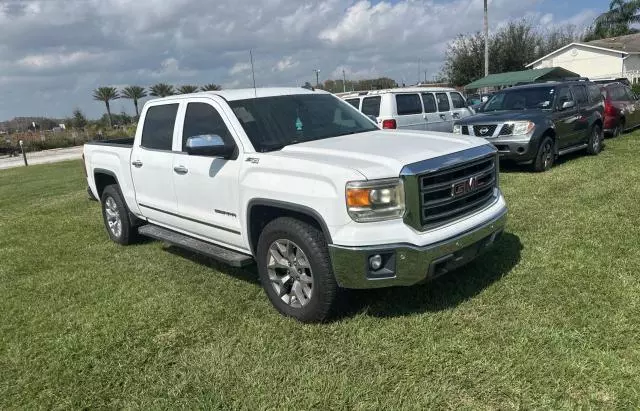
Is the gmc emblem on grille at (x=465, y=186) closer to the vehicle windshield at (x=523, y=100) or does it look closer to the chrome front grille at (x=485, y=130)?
the chrome front grille at (x=485, y=130)

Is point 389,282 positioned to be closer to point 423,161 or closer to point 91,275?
point 423,161

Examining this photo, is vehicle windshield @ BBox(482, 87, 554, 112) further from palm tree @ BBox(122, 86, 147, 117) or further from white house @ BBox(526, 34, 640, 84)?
palm tree @ BBox(122, 86, 147, 117)

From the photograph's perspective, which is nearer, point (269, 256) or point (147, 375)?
point (147, 375)

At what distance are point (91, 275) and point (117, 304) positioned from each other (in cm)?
111

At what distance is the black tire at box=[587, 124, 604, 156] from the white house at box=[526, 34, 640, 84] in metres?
32.3

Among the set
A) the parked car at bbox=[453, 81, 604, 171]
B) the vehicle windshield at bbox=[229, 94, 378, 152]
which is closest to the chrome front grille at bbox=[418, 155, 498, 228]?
the vehicle windshield at bbox=[229, 94, 378, 152]

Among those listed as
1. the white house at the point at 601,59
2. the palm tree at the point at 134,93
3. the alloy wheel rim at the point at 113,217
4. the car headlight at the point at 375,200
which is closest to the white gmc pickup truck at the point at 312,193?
the car headlight at the point at 375,200

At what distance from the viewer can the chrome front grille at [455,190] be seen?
364 cm

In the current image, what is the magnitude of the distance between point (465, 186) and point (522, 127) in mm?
5983

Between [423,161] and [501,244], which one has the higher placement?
[423,161]

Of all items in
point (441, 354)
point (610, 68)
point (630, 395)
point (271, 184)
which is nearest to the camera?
point (630, 395)

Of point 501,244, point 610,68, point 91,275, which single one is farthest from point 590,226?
point 610,68

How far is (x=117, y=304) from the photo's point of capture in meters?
4.78

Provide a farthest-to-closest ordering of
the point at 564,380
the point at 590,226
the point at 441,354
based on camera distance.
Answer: the point at 590,226 < the point at 441,354 < the point at 564,380
